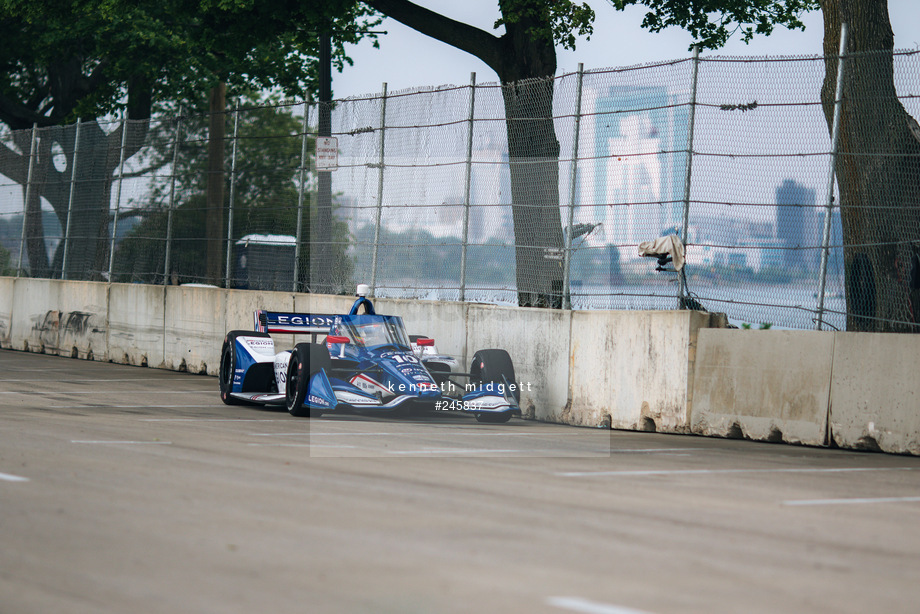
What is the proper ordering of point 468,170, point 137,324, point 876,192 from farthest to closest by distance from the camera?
point 137,324 → point 468,170 → point 876,192

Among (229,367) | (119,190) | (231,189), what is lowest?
(229,367)

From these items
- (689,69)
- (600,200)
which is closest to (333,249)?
(600,200)

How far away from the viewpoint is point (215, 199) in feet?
67.2

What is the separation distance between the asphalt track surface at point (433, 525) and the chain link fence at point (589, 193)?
235 centimetres

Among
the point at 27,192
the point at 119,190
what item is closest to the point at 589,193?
the point at 119,190

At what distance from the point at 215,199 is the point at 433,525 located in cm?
1524

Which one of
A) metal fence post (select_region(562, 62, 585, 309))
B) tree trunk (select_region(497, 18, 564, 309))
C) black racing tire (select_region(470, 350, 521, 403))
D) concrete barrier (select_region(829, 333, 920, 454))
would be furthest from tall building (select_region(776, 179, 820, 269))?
black racing tire (select_region(470, 350, 521, 403))

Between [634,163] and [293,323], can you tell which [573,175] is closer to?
[634,163]

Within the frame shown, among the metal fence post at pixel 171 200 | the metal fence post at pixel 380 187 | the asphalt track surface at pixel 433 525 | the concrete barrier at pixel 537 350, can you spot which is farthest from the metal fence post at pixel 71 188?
the asphalt track surface at pixel 433 525

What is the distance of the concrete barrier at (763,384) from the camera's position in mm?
11945

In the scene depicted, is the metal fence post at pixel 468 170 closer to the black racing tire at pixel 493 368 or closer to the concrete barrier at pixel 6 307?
the black racing tire at pixel 493 368

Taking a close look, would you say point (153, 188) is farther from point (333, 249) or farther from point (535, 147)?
point (535, 147)

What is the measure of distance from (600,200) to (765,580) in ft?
29.7

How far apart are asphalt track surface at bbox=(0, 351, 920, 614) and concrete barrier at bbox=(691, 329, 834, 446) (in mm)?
906
